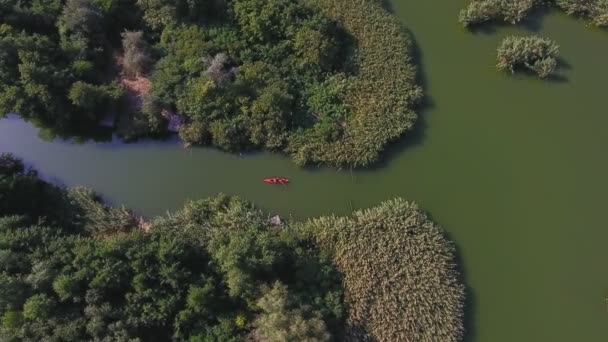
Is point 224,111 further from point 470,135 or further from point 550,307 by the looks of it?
point 550,307

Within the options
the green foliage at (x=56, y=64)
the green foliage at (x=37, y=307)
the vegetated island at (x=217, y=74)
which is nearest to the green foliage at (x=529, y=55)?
the vegetated island at (x=217, y=74)

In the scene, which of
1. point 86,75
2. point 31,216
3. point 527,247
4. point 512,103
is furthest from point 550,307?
point 86,75

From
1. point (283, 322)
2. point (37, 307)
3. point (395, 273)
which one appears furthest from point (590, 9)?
point (37, 307)

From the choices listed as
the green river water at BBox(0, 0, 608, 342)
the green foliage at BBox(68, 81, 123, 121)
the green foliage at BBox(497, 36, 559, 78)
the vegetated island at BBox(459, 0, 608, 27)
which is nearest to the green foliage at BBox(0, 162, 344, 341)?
the green river water at BBox(0, 0, 608, 342)

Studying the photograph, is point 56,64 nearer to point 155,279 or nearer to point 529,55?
point 155,279

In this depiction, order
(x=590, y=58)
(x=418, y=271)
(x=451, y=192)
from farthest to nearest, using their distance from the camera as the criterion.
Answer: (x=590, y=58), (x=451, y=192), (x=418, y=271)

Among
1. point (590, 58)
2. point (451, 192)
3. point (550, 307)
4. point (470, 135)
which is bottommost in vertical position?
point (550, 307)
